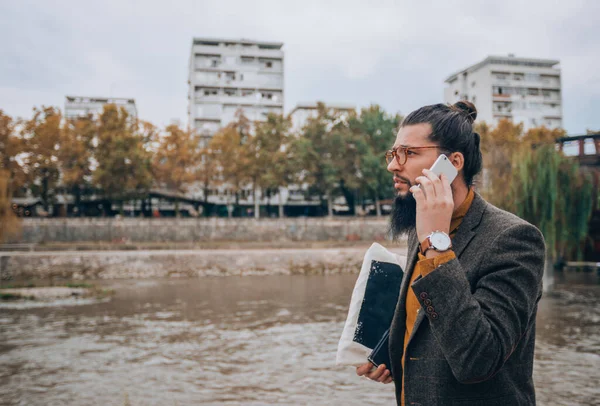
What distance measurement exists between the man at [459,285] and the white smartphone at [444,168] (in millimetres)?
37

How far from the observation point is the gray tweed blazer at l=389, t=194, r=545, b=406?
6.24 ft

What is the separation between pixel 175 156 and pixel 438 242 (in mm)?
47081

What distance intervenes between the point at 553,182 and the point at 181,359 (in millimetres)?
15062

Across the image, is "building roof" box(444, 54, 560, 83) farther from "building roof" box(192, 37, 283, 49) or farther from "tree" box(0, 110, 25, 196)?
"tree" box(0, 110, 25, 196)

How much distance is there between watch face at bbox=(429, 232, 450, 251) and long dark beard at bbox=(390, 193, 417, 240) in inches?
15.5

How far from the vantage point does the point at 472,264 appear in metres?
2.05

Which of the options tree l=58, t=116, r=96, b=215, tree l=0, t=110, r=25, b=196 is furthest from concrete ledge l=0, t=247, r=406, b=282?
tree l=58, t=116, r=96, b=215

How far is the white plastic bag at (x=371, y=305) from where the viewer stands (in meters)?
2.49

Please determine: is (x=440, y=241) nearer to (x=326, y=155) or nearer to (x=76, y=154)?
(x=76, y=154)

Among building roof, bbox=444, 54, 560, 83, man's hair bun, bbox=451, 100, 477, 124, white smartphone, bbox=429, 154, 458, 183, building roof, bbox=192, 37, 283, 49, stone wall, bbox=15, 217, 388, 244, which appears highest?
building roof, bbox=192, 37, 283, 49

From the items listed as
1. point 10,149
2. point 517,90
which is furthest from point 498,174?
point 517,90

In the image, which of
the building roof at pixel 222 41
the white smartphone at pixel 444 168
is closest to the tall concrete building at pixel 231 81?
the building roof at pixel 222 41

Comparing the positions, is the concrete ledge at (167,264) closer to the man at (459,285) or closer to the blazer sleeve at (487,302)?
the man at (459,285)

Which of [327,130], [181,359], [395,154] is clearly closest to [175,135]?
[327,130]
